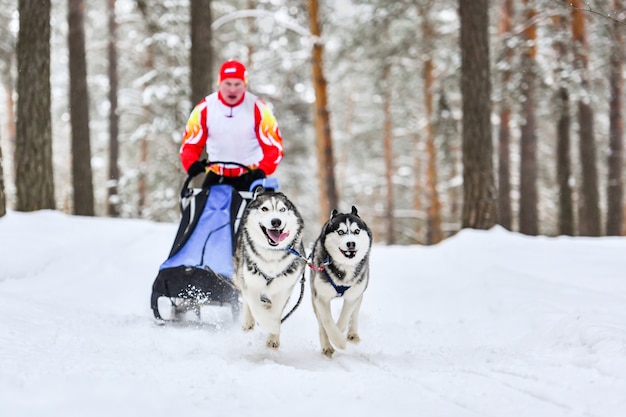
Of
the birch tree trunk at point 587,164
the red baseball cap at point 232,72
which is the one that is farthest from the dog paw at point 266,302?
the birch tree trunk at point 587,164

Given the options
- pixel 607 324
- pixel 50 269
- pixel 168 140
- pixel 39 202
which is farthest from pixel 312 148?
pixel 607 324

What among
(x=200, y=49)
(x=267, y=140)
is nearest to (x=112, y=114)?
(x=200, y=49)

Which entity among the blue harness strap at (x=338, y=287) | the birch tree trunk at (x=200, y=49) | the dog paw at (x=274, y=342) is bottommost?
the dog paw at (x=274, y=342)

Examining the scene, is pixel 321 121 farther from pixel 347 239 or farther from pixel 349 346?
pixel 347 239

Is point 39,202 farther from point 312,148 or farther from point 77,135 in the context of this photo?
point 312,148

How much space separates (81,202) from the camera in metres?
11.4

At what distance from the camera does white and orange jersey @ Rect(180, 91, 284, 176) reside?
203 inches

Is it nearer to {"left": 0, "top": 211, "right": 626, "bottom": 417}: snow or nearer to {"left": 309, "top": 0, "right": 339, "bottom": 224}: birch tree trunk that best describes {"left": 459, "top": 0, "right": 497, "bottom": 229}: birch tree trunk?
{"left": 0, "top": 211, "right": 626, "bottom": 417}: snow

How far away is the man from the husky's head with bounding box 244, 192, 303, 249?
0.99m

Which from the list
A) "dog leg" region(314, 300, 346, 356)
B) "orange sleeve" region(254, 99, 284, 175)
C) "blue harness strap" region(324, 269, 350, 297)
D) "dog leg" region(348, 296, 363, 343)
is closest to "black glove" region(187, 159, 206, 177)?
"orange sleeve" region(254, 99, 284, 175)

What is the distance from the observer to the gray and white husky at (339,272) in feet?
13.8

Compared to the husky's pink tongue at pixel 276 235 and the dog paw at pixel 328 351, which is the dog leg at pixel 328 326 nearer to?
the dog paw at pixel 328 351

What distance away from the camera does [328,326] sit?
13.7 feet

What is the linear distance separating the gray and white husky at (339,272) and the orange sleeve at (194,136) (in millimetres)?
1579
